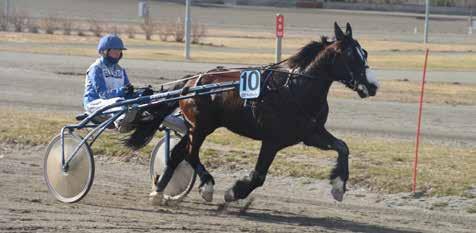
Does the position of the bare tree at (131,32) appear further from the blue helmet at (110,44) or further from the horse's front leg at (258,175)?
the horse's front leg at (258,175)

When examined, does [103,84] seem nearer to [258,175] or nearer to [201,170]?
[201,170]

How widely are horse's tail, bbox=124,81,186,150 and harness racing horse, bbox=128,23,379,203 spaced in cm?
78

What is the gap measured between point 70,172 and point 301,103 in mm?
2602

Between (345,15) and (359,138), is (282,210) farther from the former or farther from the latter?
(345,15)

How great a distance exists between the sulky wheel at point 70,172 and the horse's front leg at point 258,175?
1.51m

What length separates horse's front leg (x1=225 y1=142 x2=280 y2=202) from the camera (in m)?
9.14

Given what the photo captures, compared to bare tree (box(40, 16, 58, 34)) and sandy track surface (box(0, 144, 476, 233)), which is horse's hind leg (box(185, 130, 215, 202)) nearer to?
sandy track surface (box(0, 144, 476, 233))

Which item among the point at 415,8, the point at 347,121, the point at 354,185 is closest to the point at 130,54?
the point at 347,121

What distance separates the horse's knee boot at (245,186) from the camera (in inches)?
362

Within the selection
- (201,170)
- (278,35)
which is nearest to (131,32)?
(278,35)

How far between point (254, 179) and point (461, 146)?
6075 millimetres

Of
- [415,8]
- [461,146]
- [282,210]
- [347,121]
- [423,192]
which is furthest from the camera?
[415,8]

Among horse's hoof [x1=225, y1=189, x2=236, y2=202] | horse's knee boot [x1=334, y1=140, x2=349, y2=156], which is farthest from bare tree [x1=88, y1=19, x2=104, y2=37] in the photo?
horse's knee boot [x1=334, y1=140, x2=349, y2=156]

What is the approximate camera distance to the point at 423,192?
429 inches
